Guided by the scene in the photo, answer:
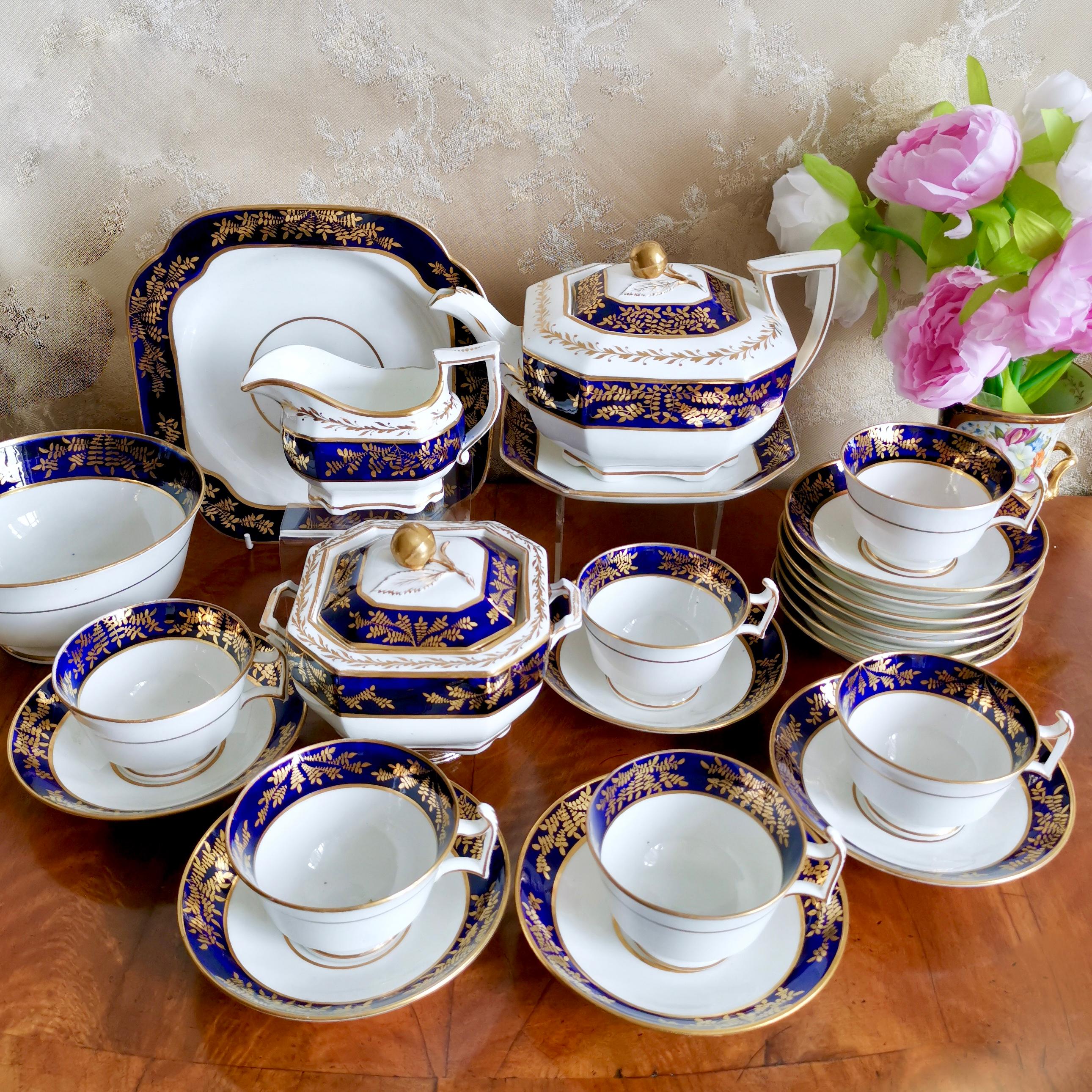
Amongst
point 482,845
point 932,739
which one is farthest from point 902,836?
point 482,845

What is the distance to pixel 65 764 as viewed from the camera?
2.15 ft

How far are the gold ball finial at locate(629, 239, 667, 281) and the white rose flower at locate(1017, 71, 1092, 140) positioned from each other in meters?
0.32

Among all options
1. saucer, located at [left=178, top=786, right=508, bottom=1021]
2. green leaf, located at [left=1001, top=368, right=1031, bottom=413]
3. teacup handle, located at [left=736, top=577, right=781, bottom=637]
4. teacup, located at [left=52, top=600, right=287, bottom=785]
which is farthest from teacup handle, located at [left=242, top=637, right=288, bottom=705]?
green leaf, located at [left=1001, top=368, right=1031, bottom=413]

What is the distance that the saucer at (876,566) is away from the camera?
730mm

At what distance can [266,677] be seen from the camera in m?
0.68

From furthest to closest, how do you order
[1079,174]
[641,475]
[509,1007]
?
[641,475], [1079,174], [509,1007]

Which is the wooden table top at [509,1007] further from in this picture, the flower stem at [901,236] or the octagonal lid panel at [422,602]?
the flower stem at [901,236]

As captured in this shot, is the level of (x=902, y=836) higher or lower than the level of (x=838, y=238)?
lower

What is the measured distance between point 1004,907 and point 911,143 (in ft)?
1.98

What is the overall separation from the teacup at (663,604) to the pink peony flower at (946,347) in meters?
0.22

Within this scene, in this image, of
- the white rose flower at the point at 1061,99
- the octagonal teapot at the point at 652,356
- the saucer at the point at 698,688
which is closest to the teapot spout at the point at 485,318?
the octagonal teapot at the point at 652,356

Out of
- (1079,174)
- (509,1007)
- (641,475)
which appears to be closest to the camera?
(509,1007)

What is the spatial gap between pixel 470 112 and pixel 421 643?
0.50 m

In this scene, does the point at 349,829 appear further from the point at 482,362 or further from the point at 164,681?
the point at 482,362
